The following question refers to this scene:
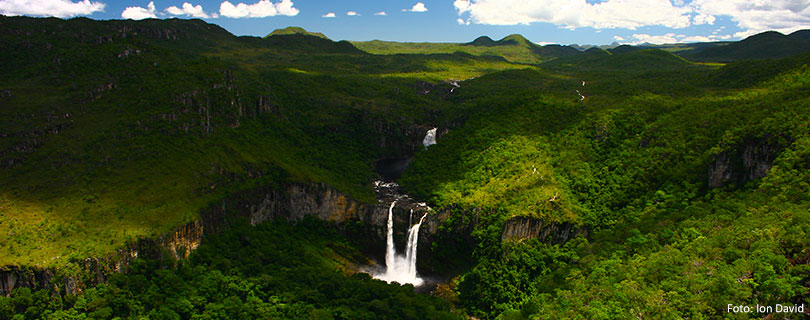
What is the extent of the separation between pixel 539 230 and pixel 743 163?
85.1ft

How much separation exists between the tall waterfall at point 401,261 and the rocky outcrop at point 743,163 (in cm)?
4004

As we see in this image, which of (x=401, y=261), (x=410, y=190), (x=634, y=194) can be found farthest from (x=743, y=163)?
(x=410, y=190)

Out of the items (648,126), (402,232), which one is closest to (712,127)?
(648,126)

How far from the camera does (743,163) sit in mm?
60438

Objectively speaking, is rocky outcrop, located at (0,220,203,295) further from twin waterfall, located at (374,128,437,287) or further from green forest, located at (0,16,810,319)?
twin waterfall, located at (374,128,437,287)

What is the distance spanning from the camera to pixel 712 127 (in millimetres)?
71438

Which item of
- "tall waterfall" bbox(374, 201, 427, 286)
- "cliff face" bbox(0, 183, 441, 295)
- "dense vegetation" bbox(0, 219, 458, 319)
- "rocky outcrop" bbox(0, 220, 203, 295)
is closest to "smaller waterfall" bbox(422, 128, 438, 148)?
"cliff face" bbox(0, 183, 441, 295)

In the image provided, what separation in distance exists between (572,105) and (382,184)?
4174 centimetres

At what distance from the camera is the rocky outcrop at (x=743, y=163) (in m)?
58.0

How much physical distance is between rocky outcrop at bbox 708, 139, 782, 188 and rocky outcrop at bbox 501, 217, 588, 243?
17.8 m

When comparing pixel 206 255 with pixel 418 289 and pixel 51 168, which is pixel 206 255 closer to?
pixel 51 168

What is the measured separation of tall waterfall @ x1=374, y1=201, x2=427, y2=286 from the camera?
73188mm

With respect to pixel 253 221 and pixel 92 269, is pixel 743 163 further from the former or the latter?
pixel 92 269

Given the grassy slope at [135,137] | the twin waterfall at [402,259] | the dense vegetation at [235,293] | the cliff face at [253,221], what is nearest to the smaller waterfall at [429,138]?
the grassy slope at [135,137]
